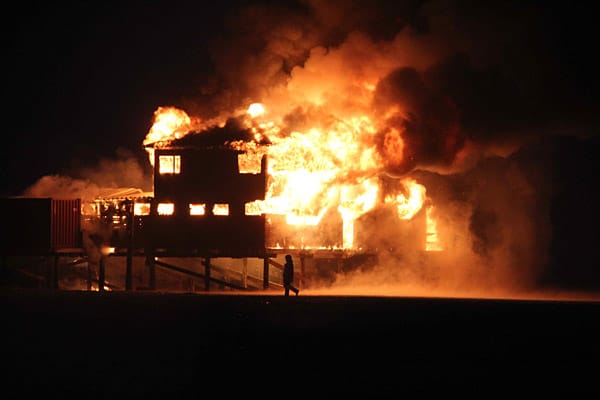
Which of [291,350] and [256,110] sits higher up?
[256,110]

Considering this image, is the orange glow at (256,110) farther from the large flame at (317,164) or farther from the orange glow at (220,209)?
the orange glow at (220,209)

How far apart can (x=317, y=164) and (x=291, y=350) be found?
33254 millimetres

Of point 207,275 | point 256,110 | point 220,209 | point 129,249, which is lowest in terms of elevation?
point 207,275

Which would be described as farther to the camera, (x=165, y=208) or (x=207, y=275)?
(x=165, y=208)

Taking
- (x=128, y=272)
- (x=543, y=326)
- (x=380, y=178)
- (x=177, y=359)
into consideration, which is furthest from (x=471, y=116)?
(x=177, y=359)

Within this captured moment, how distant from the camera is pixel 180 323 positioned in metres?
42.6

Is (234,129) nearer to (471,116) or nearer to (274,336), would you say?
(471,116)

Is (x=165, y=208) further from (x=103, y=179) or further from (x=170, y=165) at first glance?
(x=103, y=179)

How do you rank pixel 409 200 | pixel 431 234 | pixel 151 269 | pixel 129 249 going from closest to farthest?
pixel 129 249 → pixel 151 269 → pixel 409 200 → pixel 431 234

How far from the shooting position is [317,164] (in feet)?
224

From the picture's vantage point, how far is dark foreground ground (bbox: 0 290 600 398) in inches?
1172

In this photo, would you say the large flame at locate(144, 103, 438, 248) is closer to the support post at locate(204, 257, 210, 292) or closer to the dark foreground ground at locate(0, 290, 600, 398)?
the support post at locate(204, 257, 210, 292)

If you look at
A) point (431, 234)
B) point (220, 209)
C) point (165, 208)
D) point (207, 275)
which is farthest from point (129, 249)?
point (431, 234)

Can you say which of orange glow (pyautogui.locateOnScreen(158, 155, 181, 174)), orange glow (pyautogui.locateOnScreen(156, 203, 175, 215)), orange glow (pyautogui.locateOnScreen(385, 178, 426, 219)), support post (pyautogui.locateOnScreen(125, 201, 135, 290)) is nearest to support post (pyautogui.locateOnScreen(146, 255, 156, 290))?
support post (pyautogui.locateOnScreen(125, 201, 135, 290))
